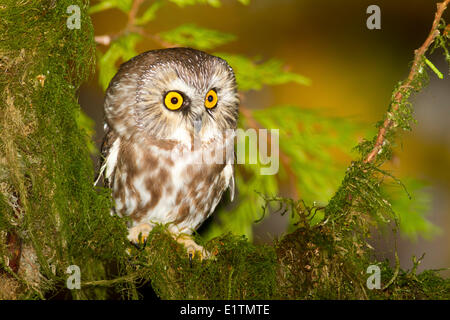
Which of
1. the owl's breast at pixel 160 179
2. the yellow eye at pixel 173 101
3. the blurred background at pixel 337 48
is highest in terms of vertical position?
the blurred background at pixel 337 48

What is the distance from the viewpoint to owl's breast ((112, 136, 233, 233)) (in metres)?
1.78

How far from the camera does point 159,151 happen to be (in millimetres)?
1777

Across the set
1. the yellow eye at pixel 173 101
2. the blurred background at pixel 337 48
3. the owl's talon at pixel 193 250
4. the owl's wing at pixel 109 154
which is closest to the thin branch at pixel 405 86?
the owl's talon at pixel 193 250

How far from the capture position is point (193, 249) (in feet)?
4.93

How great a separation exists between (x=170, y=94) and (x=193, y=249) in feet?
1.83

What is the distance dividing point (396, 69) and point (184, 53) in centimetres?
195

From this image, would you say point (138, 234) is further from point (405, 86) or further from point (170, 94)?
point (405, 86)

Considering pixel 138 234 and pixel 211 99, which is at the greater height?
pixel 211 99

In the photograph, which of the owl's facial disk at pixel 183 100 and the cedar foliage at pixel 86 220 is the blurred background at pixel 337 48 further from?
the cedar foliage at pixel 86 220

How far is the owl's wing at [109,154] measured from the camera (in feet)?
5.95

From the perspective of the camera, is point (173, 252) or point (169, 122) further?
point (169, 122)

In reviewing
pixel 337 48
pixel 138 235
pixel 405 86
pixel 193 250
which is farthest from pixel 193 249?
pixel 337 48

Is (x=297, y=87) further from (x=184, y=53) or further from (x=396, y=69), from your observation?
(x=184, y=53)
